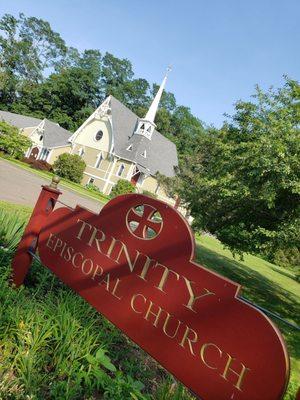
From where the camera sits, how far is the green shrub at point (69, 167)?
128 feet

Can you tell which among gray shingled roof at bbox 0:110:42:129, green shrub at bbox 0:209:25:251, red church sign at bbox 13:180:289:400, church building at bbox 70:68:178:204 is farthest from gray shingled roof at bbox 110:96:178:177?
red church sign at bbox 13:180:289:400

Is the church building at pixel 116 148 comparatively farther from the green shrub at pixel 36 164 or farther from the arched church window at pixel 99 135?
the green shrub at pixel 36 164

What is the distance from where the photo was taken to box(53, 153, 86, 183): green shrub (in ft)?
128

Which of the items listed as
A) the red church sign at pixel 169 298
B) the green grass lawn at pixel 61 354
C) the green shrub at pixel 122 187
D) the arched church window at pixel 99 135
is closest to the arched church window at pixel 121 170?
the green shrub at pixel 122 187

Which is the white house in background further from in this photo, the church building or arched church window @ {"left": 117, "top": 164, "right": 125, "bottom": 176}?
arched church window @ {"left": 117, "top": 164, "right": 125, "bottom": 176}

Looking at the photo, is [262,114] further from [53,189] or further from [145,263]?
[145,263]

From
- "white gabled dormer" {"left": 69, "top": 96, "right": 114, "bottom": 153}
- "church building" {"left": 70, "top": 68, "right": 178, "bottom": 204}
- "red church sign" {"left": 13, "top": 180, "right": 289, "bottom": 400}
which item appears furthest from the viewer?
"white gabled dormer" {"left": 69, "top": 96, "right": 114, "bottom": 153}

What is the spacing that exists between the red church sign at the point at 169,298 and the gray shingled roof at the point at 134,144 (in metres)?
36.3

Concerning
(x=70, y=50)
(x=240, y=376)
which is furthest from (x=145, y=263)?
(x=70, y=50)

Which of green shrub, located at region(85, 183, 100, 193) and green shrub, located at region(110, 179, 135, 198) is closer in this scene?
green shrub, located at region(110, 179, 135, 198)

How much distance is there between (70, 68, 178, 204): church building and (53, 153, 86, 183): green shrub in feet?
6.31

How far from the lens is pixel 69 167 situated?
3900 centimetres

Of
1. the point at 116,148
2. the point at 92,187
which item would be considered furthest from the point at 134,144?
the point at 92,187

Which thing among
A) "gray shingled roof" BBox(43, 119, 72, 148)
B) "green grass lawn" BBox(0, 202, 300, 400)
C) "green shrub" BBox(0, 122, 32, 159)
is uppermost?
"gray shingled roof" BBox(43, 119, 72, 148)
